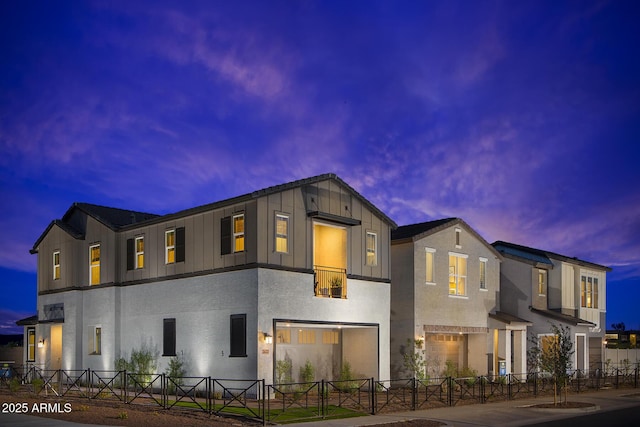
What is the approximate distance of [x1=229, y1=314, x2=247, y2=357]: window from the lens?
88.8 feet

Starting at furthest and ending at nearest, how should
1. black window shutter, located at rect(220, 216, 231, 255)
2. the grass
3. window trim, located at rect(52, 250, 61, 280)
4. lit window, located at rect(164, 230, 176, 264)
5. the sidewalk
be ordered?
window trim, located at rect(52, 250, 61, 280) → lit window, located at rect(164, 230, 176, 264) → black window shutter, located at rect(220, 216, 231, 255) → the sidewalk → the grass

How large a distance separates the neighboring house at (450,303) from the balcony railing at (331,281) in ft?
17.7

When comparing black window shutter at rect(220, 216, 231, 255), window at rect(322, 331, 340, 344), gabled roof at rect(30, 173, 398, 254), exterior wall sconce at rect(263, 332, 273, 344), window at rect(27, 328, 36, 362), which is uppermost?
gabled roof at rect(30, 173, 398, 254)

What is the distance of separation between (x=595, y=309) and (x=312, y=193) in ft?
86.6

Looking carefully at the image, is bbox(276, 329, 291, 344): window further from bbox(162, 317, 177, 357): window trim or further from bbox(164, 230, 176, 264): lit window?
bbox(164, 230, 176, 264): lit window

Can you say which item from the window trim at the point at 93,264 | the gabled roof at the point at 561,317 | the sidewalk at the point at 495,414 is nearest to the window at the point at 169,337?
the window trim at the point at 93,264

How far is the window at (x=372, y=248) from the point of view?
3197cm

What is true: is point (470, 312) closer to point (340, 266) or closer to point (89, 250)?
point (340, 266)

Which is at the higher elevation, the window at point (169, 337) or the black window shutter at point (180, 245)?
the black window shutter at point (180, 245)

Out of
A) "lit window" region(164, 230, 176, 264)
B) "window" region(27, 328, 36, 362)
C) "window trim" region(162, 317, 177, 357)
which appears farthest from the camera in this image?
"window" region(27, 328, 36, 362)

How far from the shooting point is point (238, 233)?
28.0 m

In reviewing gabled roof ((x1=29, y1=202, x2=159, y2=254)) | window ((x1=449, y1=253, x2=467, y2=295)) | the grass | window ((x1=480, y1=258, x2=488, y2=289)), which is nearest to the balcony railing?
the grass

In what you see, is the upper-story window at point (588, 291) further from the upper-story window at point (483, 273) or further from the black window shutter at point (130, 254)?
the black window shutter at point (130, 254)

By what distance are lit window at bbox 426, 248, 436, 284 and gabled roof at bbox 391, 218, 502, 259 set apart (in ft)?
3.07
